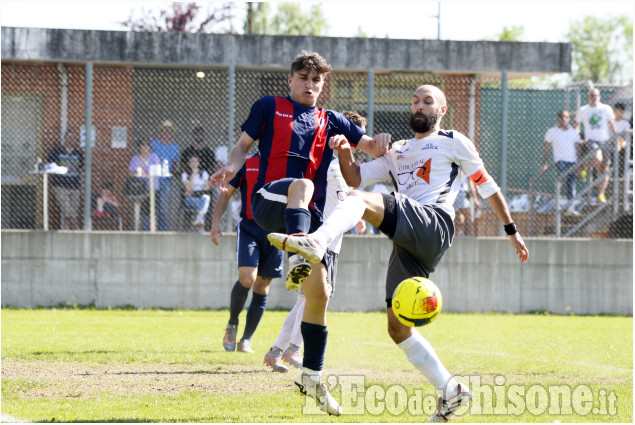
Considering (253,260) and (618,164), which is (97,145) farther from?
(618,164)

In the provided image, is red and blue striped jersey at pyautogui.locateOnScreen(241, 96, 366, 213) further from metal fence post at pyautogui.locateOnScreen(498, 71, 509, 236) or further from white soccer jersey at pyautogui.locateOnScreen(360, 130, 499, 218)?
metal fence post at pyautogui.locateOnScreen(498, 71, 509, 236)

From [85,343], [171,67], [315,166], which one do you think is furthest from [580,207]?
[315,166]

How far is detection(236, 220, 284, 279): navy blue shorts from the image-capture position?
992 centimetres

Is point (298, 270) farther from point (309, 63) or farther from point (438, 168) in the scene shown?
point (309, 63)

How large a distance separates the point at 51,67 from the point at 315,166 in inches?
409

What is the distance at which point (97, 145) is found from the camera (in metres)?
15.3

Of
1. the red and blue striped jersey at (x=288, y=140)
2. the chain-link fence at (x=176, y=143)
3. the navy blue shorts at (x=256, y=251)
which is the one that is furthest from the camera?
the chain-link fence at (x=176, y=143)

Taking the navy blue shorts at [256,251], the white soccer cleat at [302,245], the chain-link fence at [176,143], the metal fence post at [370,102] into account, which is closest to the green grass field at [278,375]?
the navy blue shorts at [256,251]

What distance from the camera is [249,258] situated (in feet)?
32.6

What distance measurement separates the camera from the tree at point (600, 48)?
63844mm

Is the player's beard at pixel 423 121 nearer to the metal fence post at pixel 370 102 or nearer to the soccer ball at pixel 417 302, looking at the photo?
the soccer ball at pixel 417 302

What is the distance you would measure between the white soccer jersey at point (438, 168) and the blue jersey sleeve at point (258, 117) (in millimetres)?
1007

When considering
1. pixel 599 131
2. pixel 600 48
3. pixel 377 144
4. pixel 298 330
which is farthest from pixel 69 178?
pixel 600 48

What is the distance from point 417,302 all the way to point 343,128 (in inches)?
69.4
